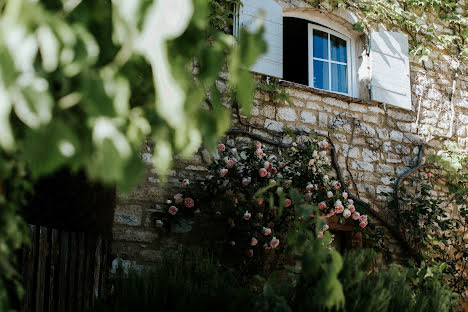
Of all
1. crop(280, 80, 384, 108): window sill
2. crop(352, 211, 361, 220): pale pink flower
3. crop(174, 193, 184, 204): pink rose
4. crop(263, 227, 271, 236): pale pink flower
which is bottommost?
crop(263, 227, 271, 236): pale pink flower

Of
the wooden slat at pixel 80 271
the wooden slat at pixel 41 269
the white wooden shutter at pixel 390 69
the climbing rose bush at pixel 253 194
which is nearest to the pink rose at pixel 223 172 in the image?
the climbing rose bush at pixel 253 194

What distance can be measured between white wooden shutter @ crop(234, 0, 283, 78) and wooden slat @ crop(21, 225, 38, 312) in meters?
2.58

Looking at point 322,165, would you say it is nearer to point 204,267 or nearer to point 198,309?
point 204,267

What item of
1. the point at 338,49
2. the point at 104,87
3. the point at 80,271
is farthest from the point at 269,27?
the point at 104,87

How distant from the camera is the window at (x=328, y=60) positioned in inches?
216

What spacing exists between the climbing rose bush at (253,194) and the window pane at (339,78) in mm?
1240

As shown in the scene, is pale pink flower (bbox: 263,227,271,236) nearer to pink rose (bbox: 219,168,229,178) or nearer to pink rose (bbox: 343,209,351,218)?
pink rose (bbox: 219,168,229,178)

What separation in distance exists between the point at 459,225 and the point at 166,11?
5190 millimetres

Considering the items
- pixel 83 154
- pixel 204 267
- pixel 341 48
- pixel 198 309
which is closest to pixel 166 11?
pixel 83 154

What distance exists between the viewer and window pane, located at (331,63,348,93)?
556 cm

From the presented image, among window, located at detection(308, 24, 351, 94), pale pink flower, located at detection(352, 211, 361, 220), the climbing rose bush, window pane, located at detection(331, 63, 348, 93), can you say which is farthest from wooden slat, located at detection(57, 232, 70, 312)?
window pane, located at detection(331, 63, 348, 93)

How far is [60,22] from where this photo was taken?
0.98m

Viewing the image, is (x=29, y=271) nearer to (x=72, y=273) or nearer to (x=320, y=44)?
(x=72, y=273)

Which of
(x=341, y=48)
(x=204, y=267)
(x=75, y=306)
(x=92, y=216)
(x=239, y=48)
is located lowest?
(x=75, y=306)
